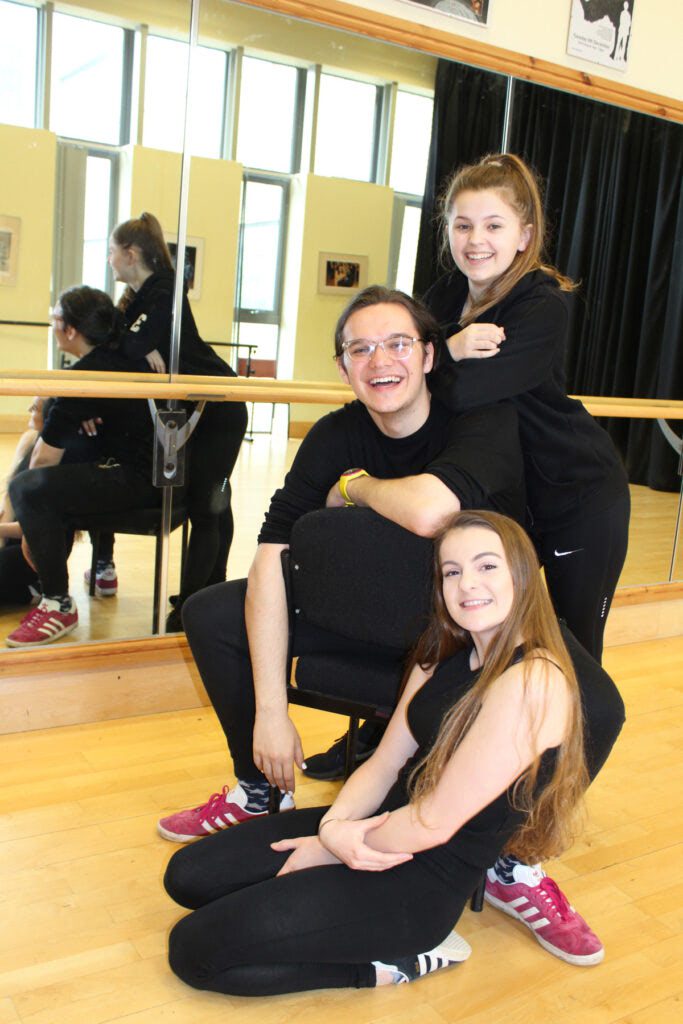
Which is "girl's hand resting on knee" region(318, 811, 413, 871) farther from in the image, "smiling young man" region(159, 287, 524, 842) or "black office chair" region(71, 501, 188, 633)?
"black office chair" region(71, 501, 188, 633)

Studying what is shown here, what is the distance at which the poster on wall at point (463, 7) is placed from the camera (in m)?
2.92

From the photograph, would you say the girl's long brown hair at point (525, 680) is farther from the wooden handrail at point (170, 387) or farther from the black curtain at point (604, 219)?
the black curtain at point (604, 219)

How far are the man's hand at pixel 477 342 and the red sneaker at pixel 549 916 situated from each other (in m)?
0.90

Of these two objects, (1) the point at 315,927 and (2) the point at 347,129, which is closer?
(1) the point at 315,927

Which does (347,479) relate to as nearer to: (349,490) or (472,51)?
(349,490)

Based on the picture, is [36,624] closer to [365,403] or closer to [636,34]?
[365,403]

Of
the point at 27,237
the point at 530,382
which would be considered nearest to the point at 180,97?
the point at 27,237

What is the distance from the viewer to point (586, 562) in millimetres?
2072

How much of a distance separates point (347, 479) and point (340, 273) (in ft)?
3.98

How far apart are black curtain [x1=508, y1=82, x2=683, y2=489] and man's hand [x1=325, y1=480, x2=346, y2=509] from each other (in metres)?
1.65

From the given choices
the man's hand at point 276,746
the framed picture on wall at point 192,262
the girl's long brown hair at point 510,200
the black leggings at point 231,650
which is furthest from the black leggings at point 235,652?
the framed picture on wall at point 192,262

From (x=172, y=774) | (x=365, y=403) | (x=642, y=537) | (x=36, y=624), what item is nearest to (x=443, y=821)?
(x=365, y=403)

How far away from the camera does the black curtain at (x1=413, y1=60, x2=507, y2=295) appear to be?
2.91m

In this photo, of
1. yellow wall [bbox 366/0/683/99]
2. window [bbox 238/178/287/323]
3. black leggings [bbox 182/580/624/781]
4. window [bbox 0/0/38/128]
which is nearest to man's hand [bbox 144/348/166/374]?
window [bbox 238/178/287/323]
